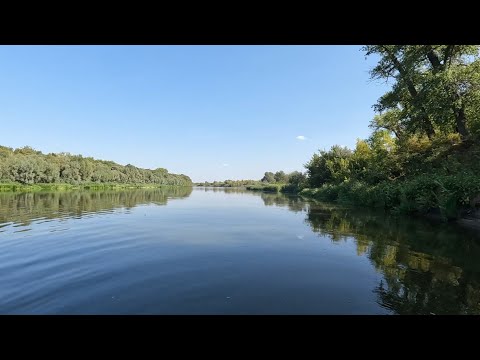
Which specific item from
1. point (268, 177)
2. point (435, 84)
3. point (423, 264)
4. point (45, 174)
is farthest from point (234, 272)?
point (268, 177)

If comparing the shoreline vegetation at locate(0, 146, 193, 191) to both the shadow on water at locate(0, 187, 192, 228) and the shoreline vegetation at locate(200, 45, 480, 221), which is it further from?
the shoreline vegetation at locate(200, 45, 480, 221)

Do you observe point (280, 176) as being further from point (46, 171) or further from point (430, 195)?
point (430, 195)

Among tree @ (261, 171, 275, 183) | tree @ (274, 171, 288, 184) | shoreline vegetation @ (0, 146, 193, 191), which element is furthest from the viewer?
tree @ (261, 171, 275, 183)

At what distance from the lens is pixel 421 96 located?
66.5ft

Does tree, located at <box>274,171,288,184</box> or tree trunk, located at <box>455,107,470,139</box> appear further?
tree, located at <box>274,171,288,184</box>

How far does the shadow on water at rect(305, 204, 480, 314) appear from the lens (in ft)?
16.8

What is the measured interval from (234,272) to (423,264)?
15.8 ft

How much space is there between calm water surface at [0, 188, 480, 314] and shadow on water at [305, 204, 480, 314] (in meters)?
0.02

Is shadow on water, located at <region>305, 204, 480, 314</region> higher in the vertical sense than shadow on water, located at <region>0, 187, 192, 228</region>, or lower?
lower

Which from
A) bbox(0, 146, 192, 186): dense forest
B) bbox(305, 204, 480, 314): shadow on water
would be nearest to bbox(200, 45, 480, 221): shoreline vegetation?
bbox(305, 204, 480, 314): shadow on water

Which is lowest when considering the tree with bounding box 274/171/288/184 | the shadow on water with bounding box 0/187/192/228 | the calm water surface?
the calm water surface
